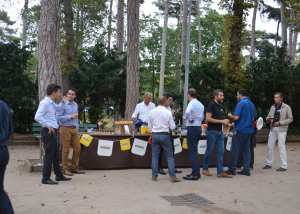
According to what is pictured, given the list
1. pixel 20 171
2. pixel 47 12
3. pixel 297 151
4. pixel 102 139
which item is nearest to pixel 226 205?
pixel 102 139

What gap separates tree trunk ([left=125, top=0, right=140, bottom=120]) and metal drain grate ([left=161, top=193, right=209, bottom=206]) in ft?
22.0

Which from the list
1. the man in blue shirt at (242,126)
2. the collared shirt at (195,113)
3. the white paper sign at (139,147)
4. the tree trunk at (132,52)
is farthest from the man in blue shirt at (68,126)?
the tree trunk at (132,52)

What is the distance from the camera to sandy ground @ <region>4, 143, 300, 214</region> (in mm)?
4984

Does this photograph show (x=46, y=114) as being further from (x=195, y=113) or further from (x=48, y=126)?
(x=195, y=113)

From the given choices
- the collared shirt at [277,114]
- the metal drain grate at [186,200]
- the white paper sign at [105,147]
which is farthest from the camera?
the collared shirt at [277,114]

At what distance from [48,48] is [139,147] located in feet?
12.1

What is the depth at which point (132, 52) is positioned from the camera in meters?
12.2

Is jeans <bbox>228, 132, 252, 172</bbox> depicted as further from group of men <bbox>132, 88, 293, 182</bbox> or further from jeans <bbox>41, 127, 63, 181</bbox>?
jeans <bbox>41, 127, 63, 181</bbox>

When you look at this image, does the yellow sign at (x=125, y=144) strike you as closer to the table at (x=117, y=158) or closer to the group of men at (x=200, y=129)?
the table at (x=117, y=158)

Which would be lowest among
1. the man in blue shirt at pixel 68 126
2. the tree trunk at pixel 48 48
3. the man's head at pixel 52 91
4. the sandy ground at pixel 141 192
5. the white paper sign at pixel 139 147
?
the sandy ground at pixel 141 192

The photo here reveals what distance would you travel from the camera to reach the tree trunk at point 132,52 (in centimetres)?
1220

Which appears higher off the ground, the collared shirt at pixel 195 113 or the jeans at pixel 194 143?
the collared shirt at pixel 195 113

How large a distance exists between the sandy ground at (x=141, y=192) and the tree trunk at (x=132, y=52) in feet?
14.7

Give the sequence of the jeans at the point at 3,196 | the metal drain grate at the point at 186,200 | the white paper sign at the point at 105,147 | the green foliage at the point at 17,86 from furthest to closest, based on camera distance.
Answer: the green foliage at the point at 17,86
the white paper sign at the point at 105,147
the metal drain grate at the point at 186,200
the jeans at the point at 3,196
